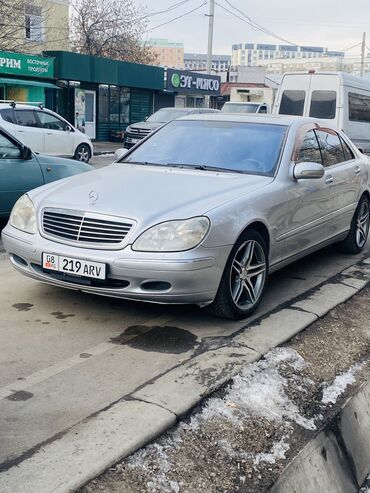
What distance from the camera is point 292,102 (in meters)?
14.8

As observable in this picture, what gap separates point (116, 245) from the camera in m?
4.27

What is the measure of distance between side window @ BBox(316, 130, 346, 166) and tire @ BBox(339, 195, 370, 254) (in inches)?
26.4

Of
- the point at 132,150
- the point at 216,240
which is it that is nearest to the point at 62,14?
the point at 132,150

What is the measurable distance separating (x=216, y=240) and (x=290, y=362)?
0.94 m

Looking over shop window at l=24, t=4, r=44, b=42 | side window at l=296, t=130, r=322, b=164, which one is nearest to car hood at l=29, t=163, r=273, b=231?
side window at l=296, t=130, r=322, b=164

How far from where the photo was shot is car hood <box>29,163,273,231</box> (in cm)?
437

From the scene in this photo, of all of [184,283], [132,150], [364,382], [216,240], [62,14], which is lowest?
[364,382]

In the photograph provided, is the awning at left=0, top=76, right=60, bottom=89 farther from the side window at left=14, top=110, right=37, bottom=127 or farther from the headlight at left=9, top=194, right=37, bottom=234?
the headlight at left=9, top=194, right=37, bottom=234

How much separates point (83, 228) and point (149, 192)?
1.90 ft

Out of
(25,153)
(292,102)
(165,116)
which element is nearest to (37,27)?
(165,116)

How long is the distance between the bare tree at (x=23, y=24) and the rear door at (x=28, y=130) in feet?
26.3

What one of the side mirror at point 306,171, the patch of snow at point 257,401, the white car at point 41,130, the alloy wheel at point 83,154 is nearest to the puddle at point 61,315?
the patch of snow at point 257,401

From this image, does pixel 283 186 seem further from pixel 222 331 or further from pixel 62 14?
pixel 62 14

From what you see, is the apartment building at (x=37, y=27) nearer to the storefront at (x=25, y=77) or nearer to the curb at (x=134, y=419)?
the storefront at (x=25, y=77)
